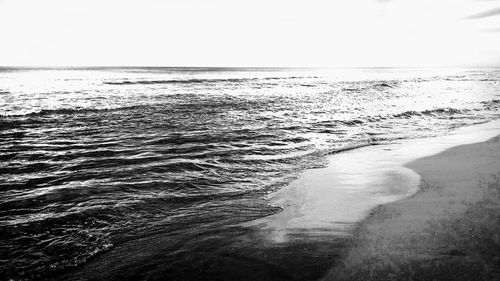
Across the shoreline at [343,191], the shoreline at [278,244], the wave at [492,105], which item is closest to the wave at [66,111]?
the shoreline at [343,191]

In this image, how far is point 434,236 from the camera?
387 cm

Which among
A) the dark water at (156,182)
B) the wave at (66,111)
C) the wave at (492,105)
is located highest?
the wave at (492,105)

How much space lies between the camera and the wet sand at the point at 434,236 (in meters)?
3.15

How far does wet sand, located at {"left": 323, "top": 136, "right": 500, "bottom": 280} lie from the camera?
124 inches

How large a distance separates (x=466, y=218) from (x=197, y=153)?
21.5 ft

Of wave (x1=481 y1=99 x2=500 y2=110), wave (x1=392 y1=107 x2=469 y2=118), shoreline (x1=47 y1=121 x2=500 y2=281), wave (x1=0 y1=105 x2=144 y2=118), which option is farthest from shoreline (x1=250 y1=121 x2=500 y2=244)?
wave (x1=0 y1=105 x2=144 y2=118)

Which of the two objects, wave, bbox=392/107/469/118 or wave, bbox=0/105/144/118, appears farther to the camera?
wave, bbox=392/107/469/118

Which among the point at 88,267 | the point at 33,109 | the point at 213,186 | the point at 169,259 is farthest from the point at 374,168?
the point at 33,109

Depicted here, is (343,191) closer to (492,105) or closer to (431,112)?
(431,112)

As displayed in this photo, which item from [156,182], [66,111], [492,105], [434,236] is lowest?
[156,182]

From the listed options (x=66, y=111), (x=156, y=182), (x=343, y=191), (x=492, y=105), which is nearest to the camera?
(x=343, y=191)

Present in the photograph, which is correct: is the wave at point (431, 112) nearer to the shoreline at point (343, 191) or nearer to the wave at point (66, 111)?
the shoreline at point (343, 191)

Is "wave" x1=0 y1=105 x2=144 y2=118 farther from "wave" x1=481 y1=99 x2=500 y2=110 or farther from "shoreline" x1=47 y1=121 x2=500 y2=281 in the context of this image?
"wave" x1=481 y1=99 x2=500 y2=110

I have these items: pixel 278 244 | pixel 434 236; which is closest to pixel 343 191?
Answer: pixel 434 236
